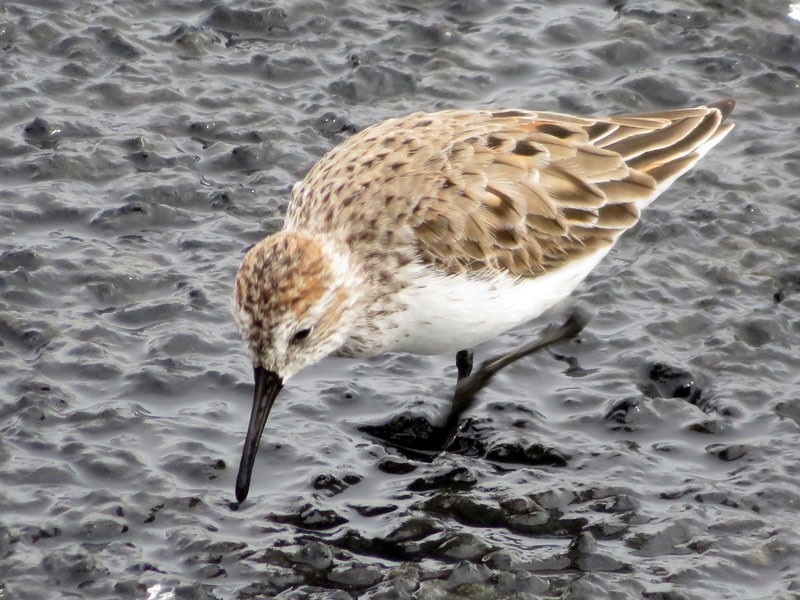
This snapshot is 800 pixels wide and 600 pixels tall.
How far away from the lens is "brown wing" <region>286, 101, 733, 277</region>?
26.7 feet

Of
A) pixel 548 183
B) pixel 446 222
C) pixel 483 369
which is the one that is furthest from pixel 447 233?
pixel 483 369

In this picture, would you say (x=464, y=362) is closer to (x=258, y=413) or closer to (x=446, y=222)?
(x=446, y=222)

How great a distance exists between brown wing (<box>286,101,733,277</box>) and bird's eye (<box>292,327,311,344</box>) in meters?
0.75

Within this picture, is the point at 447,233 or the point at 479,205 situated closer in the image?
the point at 447,233

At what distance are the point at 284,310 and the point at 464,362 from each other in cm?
199

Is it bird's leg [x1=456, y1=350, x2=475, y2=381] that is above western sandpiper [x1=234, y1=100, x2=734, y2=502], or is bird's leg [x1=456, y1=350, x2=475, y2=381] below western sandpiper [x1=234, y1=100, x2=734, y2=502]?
below

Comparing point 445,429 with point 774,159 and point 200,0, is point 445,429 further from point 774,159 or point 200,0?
point 200,0

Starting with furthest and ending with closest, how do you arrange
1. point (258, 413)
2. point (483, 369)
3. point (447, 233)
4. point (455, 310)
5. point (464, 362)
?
point (464, 362), point (483, 369), point (447, 233), point (455, 310), point (258, 413)

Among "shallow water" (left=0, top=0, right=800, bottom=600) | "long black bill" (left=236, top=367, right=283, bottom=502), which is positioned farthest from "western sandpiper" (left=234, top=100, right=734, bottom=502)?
"shallow water" (left=0, top=0, right=800, bottom=600)

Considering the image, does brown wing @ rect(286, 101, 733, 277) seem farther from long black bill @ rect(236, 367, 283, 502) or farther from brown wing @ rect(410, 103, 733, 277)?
long black bill @ rect(236, 367, 283, 502)

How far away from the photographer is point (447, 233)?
812 cm

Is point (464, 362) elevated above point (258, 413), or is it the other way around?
point (258, 413)

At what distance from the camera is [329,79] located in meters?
11.4

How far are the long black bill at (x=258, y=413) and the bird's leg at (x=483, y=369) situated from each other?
1.46 meters
